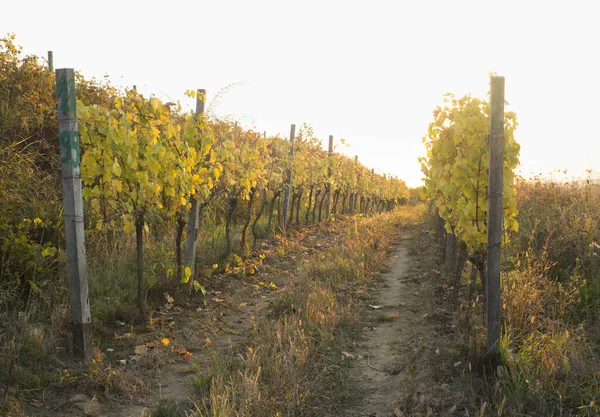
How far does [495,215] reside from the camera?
3.86m

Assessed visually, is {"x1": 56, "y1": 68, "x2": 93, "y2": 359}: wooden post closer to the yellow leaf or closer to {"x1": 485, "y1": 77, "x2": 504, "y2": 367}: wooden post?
the yellow leaf

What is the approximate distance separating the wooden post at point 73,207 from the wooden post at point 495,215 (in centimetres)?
347

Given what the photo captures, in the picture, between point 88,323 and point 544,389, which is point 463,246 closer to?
point 544,389

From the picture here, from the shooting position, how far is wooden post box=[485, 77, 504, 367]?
3.80 meters

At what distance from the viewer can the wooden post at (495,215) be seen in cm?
380

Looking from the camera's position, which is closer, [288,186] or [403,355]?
[403,355]

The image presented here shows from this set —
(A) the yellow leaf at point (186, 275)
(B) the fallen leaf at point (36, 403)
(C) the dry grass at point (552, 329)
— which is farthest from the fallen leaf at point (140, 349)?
(C) the dry grass at point (552, 329)

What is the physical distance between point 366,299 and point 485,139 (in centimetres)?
283

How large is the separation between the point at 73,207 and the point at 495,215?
3623 mm

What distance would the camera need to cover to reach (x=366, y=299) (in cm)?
664

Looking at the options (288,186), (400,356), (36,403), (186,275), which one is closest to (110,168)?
(186,275)

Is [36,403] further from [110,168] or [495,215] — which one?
[495,215]

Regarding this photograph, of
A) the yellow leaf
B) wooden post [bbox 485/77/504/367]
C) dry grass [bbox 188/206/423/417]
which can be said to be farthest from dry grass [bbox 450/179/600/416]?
the yellow leaf

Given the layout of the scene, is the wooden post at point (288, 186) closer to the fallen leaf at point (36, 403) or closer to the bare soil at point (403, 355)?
the bare soil at point (403, 355)
